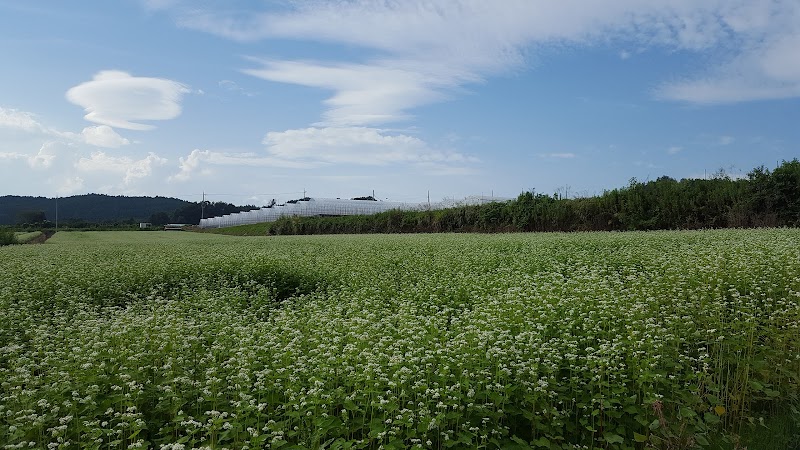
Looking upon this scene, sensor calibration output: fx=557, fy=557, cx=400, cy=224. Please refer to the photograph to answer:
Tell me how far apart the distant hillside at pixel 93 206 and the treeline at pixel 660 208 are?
8084 cm

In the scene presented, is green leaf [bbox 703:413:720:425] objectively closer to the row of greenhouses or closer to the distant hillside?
the row of greenhouses

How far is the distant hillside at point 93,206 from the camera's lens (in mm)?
98919

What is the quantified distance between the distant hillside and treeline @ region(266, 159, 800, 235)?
8084 centimetres

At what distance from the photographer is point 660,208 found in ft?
97.4

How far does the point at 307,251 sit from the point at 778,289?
15.8 meters

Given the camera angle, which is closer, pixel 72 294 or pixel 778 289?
pixel 778 289

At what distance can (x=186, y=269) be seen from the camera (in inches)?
643

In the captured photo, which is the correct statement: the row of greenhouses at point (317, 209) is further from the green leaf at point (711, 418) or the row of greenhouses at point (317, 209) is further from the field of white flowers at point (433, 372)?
the green leaf at point (711, 418)

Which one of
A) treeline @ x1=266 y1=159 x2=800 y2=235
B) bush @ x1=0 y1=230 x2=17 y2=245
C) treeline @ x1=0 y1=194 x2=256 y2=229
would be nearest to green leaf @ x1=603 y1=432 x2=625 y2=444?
treeline @ x1=266 y1=159 x2=800 y2=235

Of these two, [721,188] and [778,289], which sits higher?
[721,188]

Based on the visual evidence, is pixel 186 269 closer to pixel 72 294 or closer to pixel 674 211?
pixel 72 294

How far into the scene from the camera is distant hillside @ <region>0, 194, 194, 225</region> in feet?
325

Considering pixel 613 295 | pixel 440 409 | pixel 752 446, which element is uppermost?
pixel 613 295

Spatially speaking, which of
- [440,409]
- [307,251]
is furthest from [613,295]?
[307,251]
